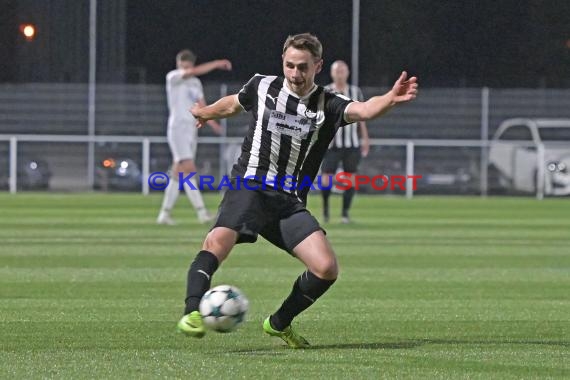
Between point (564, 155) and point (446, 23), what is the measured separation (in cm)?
723

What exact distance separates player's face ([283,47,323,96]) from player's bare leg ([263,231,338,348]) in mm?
839

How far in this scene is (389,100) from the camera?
7.92 m

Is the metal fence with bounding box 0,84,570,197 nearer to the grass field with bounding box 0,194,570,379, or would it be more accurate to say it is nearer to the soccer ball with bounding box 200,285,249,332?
the grass field with bounding box 0,194,570,379

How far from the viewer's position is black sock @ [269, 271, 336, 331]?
8.24 meters

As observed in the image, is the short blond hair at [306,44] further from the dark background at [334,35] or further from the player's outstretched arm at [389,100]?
A: the dark background at [334,35]

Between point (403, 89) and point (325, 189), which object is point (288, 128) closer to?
point (403, 89)

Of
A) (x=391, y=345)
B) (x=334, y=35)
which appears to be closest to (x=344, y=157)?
(x=391, y=345)

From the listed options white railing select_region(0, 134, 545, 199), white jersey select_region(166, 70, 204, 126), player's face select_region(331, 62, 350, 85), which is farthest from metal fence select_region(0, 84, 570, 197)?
player's face select_region(331, 62, 350, 85)

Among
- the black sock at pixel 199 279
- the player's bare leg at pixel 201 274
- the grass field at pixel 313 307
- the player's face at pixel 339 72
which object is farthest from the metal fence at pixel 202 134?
the black sock at pixel 199 279

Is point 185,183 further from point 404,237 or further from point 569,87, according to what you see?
point 569,87

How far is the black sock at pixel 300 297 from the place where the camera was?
8.24 metres

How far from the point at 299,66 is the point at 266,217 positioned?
2.81 feet

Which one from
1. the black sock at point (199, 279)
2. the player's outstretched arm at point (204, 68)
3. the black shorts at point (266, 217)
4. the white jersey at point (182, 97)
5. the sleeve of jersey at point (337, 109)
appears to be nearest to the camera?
the black sock at point (199, 279)

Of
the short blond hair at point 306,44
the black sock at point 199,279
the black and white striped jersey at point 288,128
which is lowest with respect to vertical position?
the black sock at point 199,279
